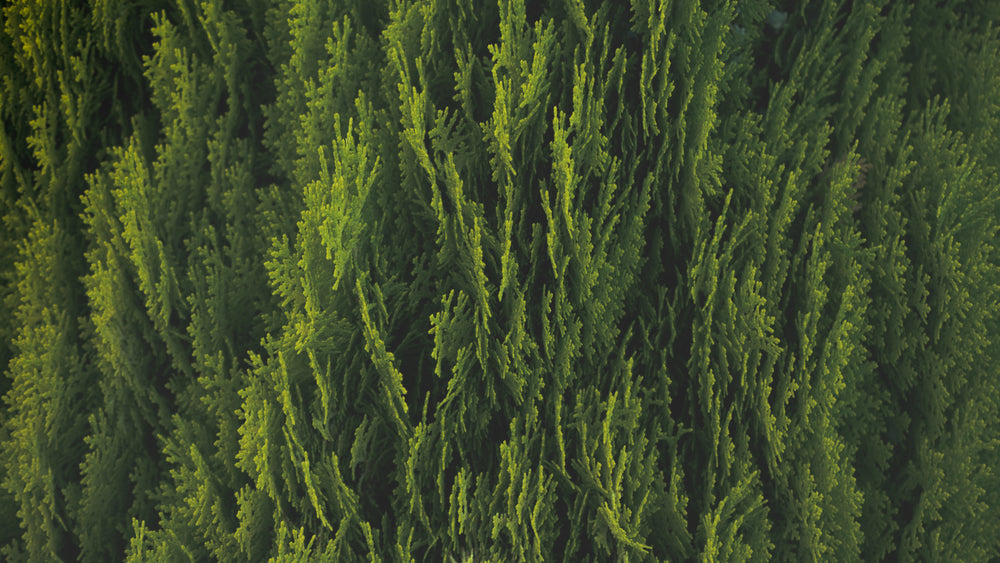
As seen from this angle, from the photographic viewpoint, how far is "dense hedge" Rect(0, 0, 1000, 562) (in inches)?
111

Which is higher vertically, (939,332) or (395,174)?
(395,174)

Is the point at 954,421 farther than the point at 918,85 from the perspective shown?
No

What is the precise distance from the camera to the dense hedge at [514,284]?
283cm

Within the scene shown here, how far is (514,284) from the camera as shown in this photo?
2.79 m

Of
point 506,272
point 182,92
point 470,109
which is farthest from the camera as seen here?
point 182,92

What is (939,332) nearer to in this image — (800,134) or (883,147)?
(883,147)

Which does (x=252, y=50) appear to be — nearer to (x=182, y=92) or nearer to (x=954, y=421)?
(x=182, y=92)

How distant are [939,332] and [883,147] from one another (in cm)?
84

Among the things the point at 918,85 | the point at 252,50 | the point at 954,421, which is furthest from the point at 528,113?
the point at 954,421

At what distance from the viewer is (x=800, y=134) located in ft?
10.4

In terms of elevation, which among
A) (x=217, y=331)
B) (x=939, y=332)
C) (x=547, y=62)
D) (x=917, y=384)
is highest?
(x=547, y=62)

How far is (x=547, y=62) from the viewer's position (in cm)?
288

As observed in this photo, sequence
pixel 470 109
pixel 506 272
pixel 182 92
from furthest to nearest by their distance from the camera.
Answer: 1. pixel 182 92
2. pixel 470 109
3. pixel 506 272

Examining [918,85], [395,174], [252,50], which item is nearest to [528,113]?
[395,174]
